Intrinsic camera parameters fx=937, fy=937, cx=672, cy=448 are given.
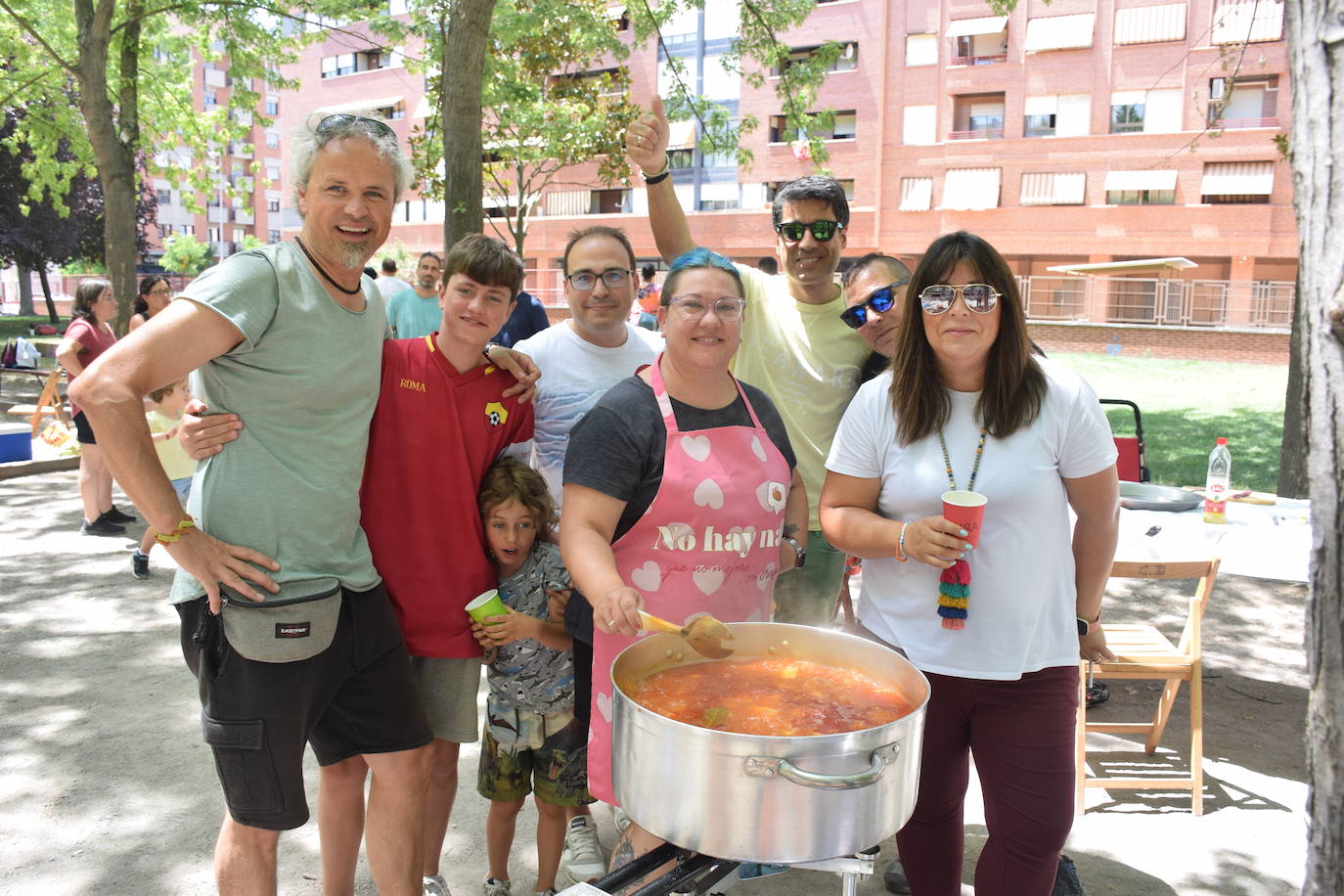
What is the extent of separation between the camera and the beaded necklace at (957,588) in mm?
2248

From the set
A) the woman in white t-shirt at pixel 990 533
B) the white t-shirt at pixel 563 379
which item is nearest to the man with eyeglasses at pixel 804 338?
the white t-shirt at pixel 563 379

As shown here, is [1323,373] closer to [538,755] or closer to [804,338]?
[804,338]

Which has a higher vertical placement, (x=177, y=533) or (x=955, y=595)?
(x=177, y=533)

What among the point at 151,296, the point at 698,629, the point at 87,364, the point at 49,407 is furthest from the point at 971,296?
the point at 49,407

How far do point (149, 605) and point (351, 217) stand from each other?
464 centimetres

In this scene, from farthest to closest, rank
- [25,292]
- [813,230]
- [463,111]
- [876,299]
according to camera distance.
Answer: [25,292], [463,111], [813,230], [876,299]

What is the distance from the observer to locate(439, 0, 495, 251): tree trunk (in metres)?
5.30

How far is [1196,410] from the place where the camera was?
15266 mm

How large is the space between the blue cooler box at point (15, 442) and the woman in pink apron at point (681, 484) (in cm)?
989

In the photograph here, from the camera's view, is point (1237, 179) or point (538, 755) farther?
point (1237, 179)

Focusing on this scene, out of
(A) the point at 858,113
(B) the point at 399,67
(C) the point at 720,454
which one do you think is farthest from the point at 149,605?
(B) the point at 399,67

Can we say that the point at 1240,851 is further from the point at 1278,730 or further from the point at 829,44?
the point at 829,44

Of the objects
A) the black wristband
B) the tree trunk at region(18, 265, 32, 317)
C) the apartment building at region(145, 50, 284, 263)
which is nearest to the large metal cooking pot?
the black wristband

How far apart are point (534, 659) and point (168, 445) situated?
11.7 feet
